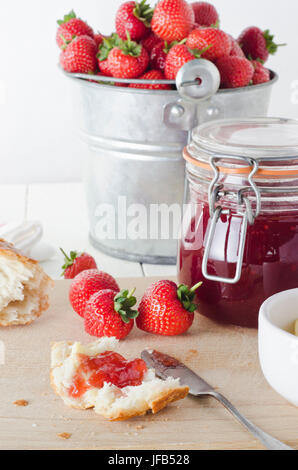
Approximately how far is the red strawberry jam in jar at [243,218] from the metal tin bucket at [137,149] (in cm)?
30

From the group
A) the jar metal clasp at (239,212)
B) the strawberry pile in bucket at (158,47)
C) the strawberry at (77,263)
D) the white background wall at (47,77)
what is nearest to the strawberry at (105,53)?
the strawberry pile in bucket at (158,47)

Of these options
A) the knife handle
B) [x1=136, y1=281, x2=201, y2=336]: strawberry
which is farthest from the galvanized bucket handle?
the knife handle

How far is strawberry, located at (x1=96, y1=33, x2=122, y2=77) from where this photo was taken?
1.46 m

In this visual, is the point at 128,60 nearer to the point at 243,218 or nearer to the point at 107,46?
the point at 107,46

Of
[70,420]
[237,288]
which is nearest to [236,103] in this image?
[237,288]

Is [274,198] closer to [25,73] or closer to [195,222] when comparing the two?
[195,222]

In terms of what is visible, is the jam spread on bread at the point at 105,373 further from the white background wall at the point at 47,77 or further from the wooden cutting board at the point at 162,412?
the white background wall at the point at 47,77

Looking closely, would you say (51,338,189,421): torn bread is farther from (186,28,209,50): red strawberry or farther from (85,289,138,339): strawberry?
(186,28,209,50): red strawberry

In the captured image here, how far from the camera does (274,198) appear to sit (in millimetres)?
1037

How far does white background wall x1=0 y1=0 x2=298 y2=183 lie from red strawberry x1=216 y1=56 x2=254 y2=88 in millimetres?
908

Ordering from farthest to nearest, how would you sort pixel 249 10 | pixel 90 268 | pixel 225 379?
pixel 249 10 < pixel 90 268 < pixel 225 379

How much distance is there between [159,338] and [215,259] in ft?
0.53

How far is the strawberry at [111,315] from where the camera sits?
108 centimetres

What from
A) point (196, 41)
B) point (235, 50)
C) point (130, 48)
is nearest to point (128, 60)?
point (130, 48)
